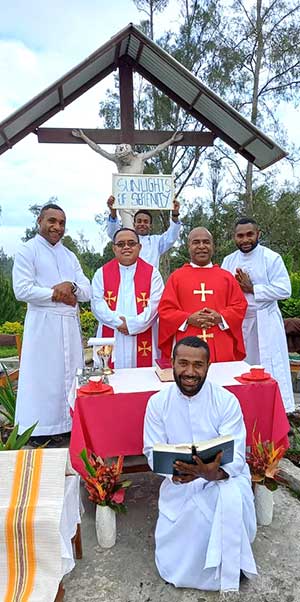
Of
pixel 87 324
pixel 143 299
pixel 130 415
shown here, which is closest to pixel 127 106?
pixel 143 299

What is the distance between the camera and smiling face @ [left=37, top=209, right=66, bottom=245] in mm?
4551

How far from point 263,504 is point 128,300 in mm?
2076

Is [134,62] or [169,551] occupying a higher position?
[134,62]

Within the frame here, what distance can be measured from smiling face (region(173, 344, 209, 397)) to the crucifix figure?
312 centimetres

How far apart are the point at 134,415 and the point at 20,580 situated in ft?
3.88

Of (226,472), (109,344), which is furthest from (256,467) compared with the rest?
(109,344)

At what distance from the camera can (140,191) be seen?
5109 mm

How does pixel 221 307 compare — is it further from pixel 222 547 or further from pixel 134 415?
pixel 222 547

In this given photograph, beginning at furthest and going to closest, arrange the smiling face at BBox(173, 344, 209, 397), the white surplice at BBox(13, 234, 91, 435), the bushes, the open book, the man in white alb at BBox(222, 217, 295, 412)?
the bushes, the man in white alb at BBox(222, 217, 295, 412), the white surplice at BBox(13, 234, 91, 435), the smiling face at BBox(173, 344, 209, 397), the open book

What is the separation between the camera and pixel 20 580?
7.98 feet

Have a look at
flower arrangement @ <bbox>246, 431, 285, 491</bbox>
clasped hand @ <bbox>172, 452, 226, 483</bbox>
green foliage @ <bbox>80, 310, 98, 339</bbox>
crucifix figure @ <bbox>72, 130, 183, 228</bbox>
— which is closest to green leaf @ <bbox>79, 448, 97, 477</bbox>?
clasped hand @ <bbox>172, 452, 226, 483</bbox>

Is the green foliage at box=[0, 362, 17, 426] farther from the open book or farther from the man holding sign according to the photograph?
the open book

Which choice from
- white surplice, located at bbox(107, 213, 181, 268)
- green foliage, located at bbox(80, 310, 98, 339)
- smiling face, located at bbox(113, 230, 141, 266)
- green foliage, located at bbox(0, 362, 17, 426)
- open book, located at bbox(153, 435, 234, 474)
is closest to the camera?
open book, located at bbox(153, 435, 234, 474)

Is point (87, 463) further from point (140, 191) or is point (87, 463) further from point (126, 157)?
point (126, 157)
